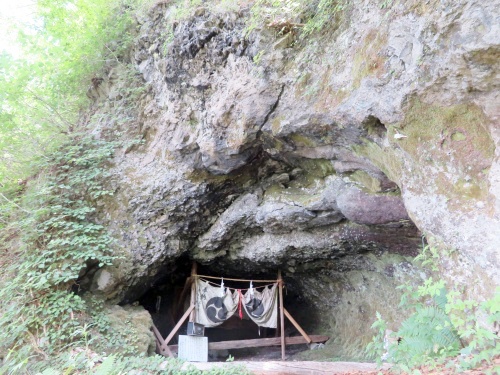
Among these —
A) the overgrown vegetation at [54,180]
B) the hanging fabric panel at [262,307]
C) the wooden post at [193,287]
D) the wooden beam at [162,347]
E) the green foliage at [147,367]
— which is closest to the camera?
the green foliage at [147,367]

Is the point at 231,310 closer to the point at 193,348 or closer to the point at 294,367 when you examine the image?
the point at 193,348

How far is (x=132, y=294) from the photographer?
7.75 m

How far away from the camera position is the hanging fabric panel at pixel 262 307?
358 inches

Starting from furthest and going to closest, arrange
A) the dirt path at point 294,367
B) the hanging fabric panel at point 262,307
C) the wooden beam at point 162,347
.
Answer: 1. the hanging fabric panel at point 262,307
2. the wooden beam at point 162,347
3. the dirt path at point 294,367

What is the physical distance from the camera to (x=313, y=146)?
19.2 ft

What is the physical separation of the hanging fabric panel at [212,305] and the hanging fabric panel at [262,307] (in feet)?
1.13

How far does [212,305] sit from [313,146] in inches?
206

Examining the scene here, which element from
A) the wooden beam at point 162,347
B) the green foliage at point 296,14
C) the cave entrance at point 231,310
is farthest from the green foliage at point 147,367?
the green foliage at point 296,14

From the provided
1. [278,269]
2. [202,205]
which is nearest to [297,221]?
[202,205]

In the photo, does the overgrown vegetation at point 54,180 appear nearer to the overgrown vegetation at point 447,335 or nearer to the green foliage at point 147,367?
the green foliage at point 147,367

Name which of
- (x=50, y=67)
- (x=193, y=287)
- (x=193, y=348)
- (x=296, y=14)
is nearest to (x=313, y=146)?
(x=296, y=14)

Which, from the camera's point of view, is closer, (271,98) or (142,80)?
(271,98)

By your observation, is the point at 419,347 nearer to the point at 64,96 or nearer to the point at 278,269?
the point at 278,269

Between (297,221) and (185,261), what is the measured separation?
3572 mm
